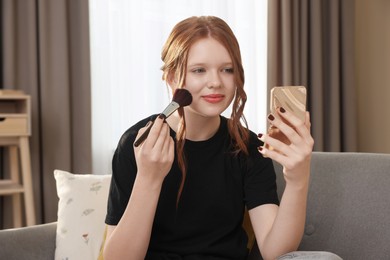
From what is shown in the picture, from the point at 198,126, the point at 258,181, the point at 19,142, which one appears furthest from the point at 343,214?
the point at 19,142

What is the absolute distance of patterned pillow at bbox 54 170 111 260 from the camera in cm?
164

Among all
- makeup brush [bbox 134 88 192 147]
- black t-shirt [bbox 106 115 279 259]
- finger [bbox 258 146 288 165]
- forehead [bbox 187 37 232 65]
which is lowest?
black t-shirt [bbox 106 115 279 259]

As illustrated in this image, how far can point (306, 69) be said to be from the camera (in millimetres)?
3586

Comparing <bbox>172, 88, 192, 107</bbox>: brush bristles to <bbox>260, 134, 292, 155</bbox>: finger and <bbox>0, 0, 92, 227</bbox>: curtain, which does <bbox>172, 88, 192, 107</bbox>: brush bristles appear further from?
<bbox>0, 0, 92, 227</bbox>: curtain

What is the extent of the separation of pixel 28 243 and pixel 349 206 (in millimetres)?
895

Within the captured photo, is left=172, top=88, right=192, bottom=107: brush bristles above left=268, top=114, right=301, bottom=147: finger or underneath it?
above

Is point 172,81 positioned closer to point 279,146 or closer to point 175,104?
point 175,104

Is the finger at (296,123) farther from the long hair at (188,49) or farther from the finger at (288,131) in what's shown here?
the long hair at (188,49)

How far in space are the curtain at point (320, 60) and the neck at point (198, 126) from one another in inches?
83.3

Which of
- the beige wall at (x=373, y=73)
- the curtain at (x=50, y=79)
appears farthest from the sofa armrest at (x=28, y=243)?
the beige wall at (x=373, y=73)

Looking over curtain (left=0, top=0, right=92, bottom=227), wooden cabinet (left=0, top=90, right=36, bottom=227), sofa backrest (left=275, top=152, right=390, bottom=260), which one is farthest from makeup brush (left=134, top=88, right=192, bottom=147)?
curtain (left=0, top=0, right=92, bottom=227)

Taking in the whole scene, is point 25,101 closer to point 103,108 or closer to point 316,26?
point 103,108

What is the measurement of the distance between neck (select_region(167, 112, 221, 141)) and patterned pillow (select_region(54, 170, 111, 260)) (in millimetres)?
472

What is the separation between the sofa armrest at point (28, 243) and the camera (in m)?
1.53
